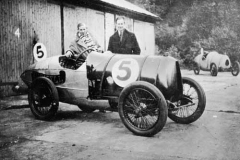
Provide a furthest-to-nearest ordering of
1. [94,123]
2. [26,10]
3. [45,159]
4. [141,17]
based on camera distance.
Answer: [141,17] < [26,10] < [94,123] < [45,159]

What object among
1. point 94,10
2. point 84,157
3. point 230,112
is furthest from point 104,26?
point 84,157

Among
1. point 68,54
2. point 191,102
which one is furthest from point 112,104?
point 68,54

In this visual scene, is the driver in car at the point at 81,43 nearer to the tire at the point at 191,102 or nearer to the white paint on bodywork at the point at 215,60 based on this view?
the tire at the point at 191,102

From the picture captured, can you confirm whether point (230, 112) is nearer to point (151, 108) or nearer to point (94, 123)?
point (151, 108)

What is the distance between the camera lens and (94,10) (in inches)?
491

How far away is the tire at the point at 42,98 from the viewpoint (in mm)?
4996

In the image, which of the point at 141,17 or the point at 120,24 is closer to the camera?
the point at 120,24

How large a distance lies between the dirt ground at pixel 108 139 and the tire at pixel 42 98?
0.15m

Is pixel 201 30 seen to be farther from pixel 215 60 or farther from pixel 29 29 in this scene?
pixel 29 29

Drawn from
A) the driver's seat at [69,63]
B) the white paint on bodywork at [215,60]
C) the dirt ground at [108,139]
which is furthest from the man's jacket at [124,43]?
the white paint on bodywork at [215,60]

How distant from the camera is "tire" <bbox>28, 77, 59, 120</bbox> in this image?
4996 mm

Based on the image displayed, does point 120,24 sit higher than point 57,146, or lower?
higher

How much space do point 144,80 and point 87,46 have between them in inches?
71.5

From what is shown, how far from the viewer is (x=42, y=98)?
516 centimetres
